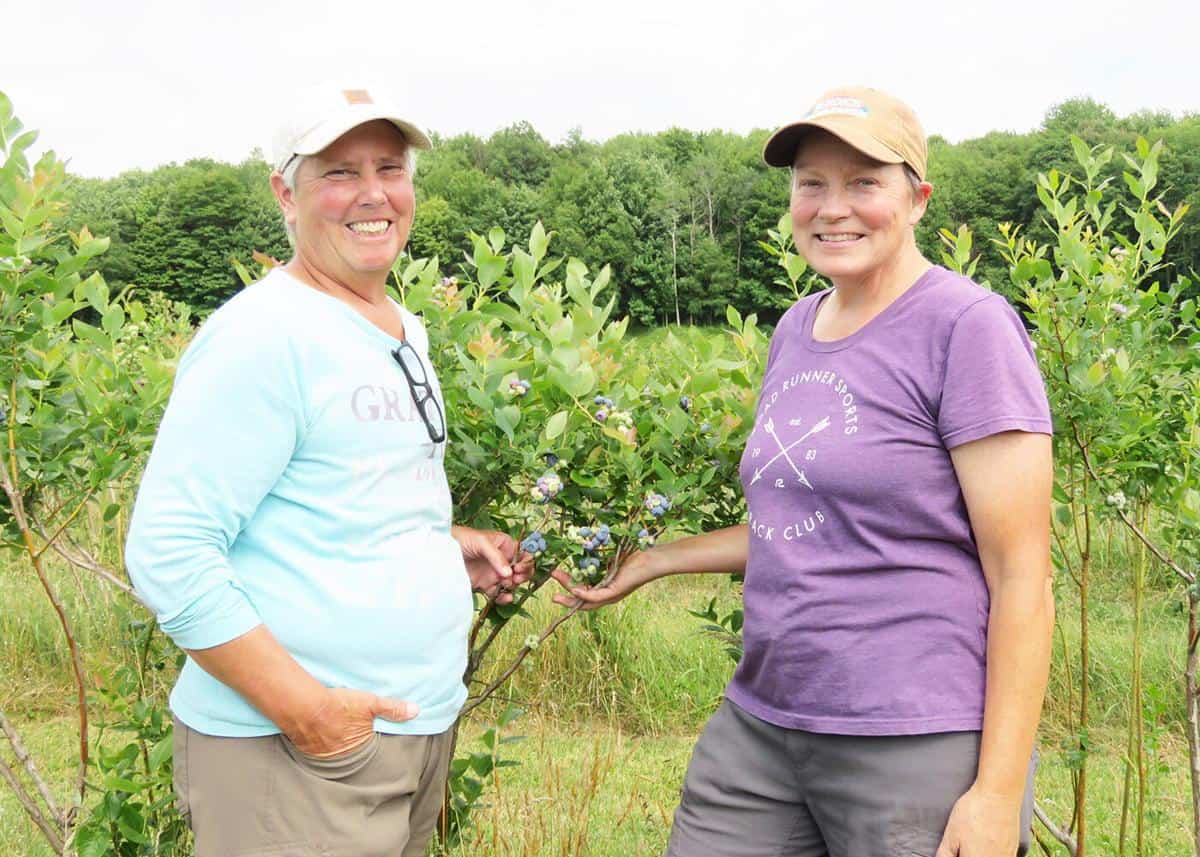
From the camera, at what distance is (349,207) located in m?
1.77

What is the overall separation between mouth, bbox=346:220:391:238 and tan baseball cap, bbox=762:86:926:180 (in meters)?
0.69

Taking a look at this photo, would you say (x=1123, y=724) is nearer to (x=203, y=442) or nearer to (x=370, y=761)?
(x=370, y=761)

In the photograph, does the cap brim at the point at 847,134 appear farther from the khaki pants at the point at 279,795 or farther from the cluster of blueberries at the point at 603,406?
the khaki pants at the point at 279,795

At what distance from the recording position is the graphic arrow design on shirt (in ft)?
5.85

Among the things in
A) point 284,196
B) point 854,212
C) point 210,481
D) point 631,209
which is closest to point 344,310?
point 284,196

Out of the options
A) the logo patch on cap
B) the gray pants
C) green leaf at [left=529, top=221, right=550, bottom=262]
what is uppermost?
the logo patch on cap

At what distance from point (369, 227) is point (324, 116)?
186 mm

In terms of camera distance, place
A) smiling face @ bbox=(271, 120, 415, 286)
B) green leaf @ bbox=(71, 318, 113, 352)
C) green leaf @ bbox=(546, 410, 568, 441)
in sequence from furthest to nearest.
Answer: green leaf @ bbox=(71, 318, 113, 352), green leaf @ bbox=(546, 410, 568, 441), smiling face @ bbox=(271, 120, 415, 286)

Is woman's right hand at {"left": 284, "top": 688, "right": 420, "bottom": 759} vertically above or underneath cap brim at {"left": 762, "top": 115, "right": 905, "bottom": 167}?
underneath

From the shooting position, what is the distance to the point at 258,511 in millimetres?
1646

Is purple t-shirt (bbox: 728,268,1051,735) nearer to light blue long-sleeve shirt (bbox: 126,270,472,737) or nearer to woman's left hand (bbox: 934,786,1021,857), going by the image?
woman's left hand (bbox: 934,786,1021,857)

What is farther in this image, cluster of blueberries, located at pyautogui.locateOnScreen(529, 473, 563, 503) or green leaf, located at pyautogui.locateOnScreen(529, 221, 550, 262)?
green leaf, located at pyautogui.locateOnScreen(529, 221, 550, 262)

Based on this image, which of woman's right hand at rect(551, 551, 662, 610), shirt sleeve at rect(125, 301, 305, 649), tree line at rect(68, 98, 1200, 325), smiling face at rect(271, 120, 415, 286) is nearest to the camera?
shirt sleeve at rect(125, 301, 305, 649)

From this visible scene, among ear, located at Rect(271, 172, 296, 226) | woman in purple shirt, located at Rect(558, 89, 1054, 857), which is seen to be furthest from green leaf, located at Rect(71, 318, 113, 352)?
woman in purple shirt, located at Rect(558, 89, 1054, 857)
